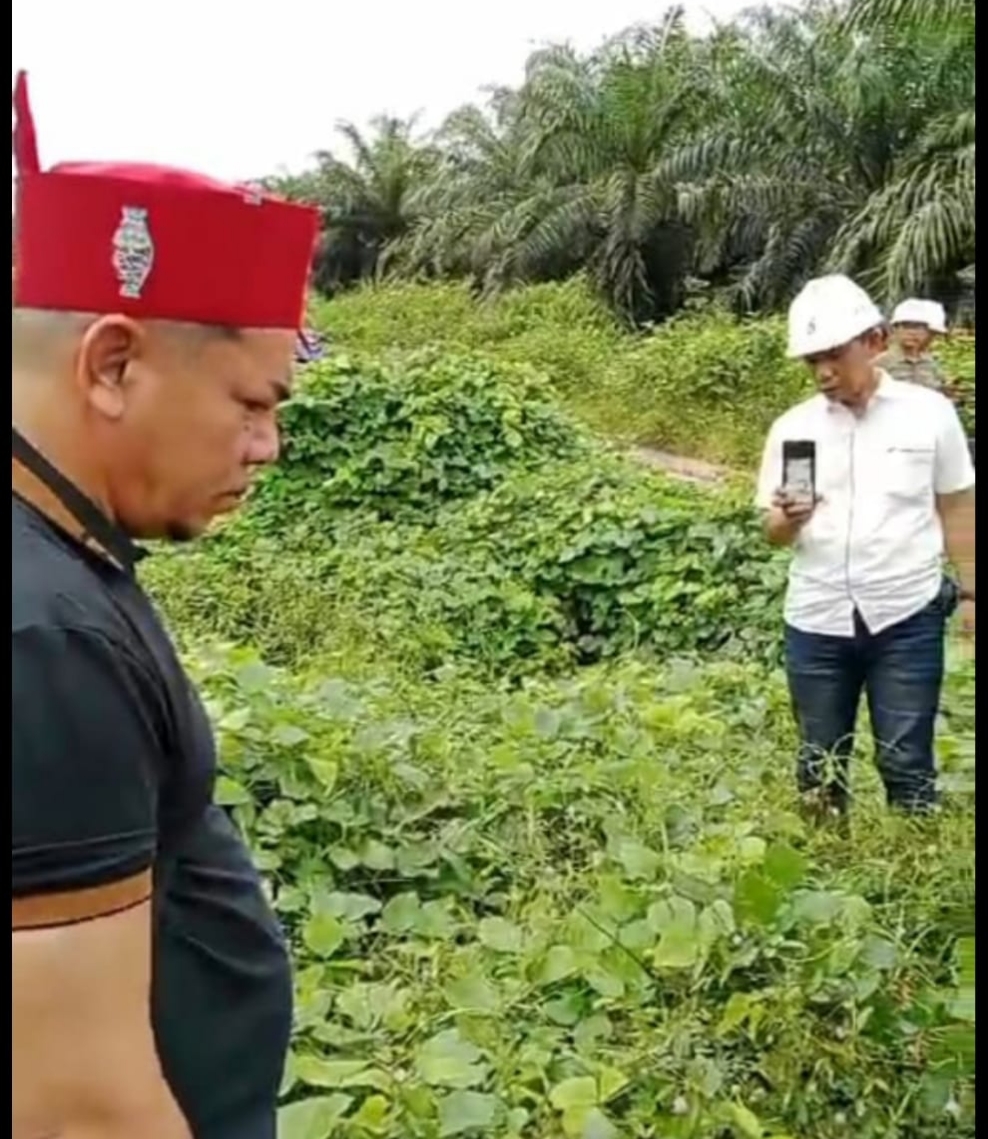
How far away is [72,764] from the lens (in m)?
1.19

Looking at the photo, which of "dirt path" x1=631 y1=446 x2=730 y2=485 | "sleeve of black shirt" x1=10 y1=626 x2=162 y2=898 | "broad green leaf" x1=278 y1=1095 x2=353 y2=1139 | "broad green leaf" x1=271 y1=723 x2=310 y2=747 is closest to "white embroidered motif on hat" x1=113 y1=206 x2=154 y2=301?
"sleeve of black shirt" x1=10 y1=626 x2=162 y2=898

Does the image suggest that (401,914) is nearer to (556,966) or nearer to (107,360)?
(556,966)

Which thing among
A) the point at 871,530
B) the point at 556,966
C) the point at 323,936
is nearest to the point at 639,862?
the point at 556,966

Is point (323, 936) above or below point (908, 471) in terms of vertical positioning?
below

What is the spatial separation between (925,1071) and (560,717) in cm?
229

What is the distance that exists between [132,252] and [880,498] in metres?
3.17

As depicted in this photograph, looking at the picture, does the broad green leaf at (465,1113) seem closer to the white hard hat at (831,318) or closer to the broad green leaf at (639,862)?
the broad green leaf at (639,862)

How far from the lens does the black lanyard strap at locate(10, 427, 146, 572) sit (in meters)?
1.32

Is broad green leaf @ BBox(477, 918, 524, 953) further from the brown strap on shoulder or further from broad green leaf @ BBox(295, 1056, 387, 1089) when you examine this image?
the brown strap on shoulder

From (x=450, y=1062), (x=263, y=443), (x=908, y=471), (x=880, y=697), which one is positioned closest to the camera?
(x=263, y=443)

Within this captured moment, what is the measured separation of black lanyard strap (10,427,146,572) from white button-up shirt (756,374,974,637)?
316cm

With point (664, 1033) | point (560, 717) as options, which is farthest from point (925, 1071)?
point (560, 717)

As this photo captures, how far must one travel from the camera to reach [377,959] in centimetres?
337

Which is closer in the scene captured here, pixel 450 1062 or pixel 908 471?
pixel 450 1062
